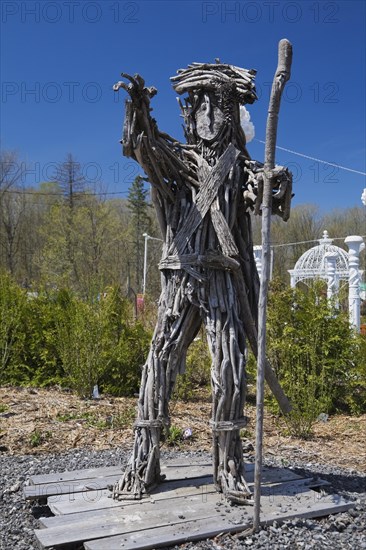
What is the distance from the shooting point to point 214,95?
344cm

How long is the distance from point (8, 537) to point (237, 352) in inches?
63.9

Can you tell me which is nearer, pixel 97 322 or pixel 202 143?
pixel 202 143

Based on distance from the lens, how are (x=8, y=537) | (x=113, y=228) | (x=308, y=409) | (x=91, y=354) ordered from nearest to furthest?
(x=8, y=537)
(x=308, y=409)
(x=91, y=354)
(x=113, y=228)

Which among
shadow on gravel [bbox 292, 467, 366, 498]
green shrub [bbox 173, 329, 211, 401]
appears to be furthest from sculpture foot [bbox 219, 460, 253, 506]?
green shrub [bbox 173, 329, 211, 401]

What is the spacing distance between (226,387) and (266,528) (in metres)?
0.77

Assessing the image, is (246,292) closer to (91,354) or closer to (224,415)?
(224,415)

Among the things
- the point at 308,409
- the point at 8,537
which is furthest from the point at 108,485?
the point at 308,409

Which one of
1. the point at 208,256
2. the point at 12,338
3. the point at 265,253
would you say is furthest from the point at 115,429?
the point at 265,253

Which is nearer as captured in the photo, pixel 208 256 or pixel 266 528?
pixel 266 528

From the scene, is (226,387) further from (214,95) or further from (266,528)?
(214,95)

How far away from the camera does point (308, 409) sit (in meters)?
5.69

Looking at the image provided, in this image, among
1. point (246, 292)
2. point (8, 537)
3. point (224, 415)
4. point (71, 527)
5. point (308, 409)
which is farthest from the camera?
point (308, 409)

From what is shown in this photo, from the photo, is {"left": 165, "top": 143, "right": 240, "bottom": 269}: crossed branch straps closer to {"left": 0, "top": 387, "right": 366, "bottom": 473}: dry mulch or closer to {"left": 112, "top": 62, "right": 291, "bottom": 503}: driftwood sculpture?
{"left": 112, "top": 62, "right": 291, "bottom": 503}: driftwood sculpture

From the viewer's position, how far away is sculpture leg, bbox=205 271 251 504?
3232 millimetres
